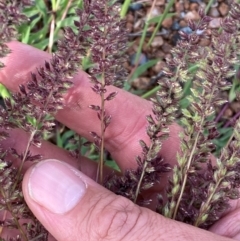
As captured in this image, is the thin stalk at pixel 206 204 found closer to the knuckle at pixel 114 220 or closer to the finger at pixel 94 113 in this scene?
the knuckle at pixel 114 220

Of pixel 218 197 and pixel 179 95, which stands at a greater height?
pixel 179 95

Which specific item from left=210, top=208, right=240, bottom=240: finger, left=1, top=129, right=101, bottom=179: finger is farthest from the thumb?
left=1, top=129, right=101, bottom=179: finger

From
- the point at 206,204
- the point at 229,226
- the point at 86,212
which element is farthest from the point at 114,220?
the point at 229,226

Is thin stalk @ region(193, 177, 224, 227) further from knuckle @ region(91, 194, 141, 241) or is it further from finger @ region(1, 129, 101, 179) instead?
finger @ region(1, 129, 101, 179)

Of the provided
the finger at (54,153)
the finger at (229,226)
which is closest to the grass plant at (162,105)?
the finger at (229,226)

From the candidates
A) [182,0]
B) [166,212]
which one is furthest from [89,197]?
[182,0]

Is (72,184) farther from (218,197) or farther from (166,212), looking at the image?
(218,197)

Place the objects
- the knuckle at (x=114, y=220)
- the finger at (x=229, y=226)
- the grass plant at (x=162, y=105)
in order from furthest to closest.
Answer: the finger at (x=229, y=226) < the knuckle at (x=114, y=220) < the grass plant at (x=162, y=105)
